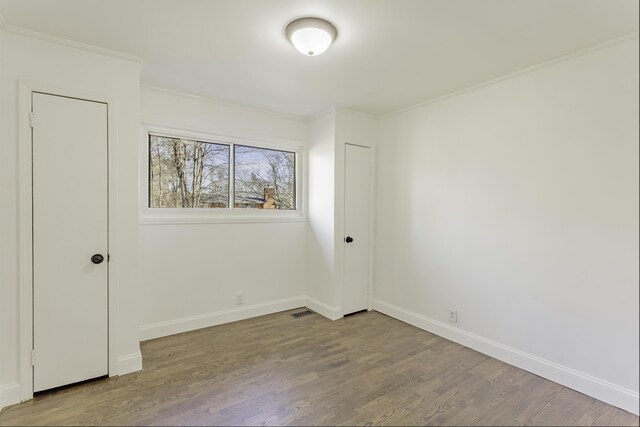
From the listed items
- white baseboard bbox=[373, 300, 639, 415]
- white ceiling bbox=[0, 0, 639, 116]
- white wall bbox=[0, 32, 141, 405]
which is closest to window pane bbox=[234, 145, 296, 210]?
white ceiling bbox=[0, 0, 639, 116]

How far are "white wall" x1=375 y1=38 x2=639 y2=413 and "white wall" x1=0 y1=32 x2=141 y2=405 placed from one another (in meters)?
2.58

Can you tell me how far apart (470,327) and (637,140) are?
1.87m

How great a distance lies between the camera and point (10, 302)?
6.60 feet

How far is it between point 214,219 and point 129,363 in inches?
57.0

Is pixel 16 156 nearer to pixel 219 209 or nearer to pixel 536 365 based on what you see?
pixel 219 209

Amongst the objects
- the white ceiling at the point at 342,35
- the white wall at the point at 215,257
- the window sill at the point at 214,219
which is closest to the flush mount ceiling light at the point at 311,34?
the white ceiling at the point at 342,35

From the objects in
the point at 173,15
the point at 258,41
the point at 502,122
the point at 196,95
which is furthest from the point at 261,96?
the point at 502,122

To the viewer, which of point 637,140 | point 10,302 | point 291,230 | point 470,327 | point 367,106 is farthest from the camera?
point 291,230

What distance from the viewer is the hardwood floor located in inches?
75.5

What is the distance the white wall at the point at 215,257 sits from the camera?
9.85 ft

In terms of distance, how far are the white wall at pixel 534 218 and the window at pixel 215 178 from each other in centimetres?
137

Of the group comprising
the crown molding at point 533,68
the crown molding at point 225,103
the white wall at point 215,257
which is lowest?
the white wall at point 215,257

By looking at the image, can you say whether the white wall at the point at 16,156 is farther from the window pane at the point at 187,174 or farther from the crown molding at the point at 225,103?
the window pane at the point at 187,174

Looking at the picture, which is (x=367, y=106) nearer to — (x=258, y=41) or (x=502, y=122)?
(x=502, y=122)
